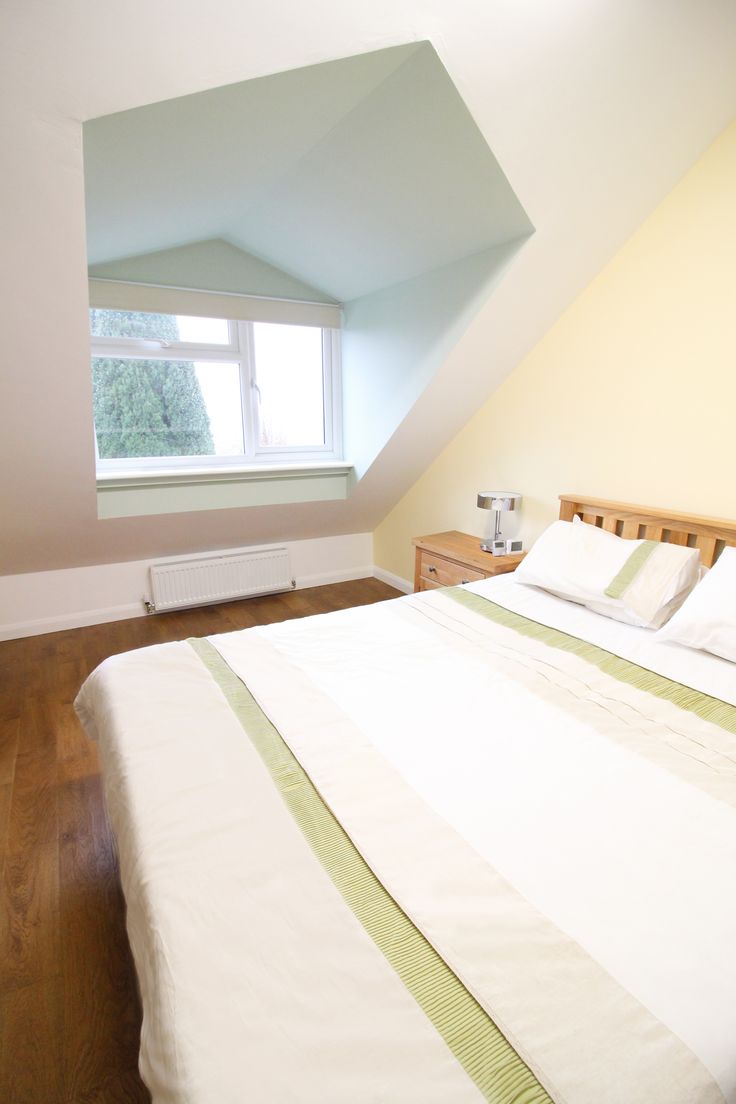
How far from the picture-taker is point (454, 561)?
294cm

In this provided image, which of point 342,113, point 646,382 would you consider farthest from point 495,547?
point 342,113

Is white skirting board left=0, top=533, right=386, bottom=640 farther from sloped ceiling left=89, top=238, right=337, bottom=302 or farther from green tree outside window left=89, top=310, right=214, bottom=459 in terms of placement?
sloped ceiling left=89, top=238, right=337, bottom=302

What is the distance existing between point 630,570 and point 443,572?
1.19 meters

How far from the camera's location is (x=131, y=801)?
1.11m

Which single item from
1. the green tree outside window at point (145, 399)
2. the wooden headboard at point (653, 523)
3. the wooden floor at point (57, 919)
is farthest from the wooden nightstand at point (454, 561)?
the wooden floor at point (57, 919)

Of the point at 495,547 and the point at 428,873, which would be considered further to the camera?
the point at 495,547

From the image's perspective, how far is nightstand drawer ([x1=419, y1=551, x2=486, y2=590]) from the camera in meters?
2.83

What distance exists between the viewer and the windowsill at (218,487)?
9.54 feet

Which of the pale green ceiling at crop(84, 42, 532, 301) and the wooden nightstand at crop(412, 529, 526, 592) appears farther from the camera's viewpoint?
the wooden nightstand at crop(412, 529, 526, 592)

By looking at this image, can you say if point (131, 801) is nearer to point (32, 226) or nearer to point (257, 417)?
point (32, 226)

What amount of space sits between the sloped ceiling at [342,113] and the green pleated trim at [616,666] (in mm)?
1260

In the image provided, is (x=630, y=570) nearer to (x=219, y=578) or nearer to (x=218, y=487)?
(x=218, y=487)

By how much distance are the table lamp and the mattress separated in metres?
1.22

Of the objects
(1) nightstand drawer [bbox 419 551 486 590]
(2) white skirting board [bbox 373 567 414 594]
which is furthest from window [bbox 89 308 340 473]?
(1) nightstand drawer [bbox 419 551 486 590]
